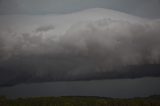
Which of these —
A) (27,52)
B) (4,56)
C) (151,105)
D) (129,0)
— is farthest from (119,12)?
(151,105)

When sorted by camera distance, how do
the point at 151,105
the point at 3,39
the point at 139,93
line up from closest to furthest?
1. the point at 3,39
2. the point at 139,93
3. the point at 151,105

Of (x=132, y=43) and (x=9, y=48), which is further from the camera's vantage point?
(x=132, y=43)

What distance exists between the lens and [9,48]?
14820 mm

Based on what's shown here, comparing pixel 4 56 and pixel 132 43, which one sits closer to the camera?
pixel 4 56

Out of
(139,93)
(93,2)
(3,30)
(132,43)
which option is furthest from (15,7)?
(139,93)

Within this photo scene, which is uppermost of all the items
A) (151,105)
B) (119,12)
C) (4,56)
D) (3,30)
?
(119,12)

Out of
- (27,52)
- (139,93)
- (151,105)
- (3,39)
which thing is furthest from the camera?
(151,105)

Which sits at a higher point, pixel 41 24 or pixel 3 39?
pixel 41 24

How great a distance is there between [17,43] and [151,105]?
18.4 meters

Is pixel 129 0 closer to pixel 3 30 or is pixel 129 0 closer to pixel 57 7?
pixel 57 7

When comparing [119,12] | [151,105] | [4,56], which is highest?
[119,12]

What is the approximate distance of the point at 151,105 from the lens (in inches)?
1108

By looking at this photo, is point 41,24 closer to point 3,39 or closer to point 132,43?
point 3,39

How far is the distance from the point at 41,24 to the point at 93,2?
3239 mm
